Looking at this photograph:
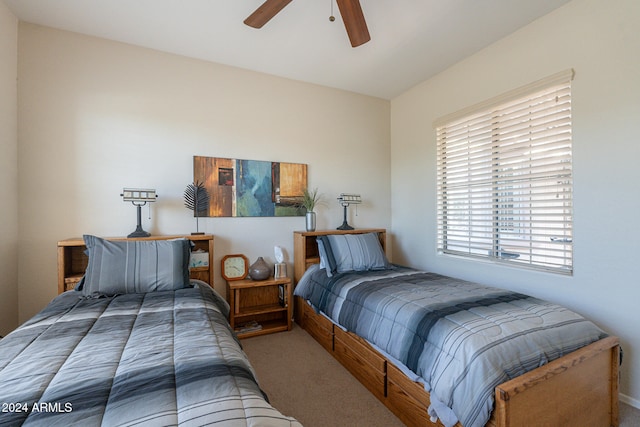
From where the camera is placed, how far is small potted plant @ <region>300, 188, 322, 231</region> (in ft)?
10.1

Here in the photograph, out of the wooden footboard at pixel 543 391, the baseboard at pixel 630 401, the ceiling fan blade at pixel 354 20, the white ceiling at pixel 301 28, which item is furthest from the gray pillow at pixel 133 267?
the baseboard at pixel 630 401

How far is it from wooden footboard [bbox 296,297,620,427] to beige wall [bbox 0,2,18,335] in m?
2.67

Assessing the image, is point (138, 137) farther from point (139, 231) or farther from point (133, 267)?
point (133, 267)

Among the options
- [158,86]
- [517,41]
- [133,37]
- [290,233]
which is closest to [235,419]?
[290,233]

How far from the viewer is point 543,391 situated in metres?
1.24

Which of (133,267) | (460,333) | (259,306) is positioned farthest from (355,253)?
(133,267)

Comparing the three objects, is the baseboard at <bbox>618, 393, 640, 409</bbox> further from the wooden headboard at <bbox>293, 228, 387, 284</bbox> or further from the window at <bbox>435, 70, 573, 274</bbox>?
the wooden headboard at <bbox>293, 228, 387, 284</bbox>

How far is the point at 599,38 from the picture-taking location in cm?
188

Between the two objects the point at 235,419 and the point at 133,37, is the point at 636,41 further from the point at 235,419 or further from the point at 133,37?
the point at 133,37

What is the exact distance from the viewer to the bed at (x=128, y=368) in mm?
743

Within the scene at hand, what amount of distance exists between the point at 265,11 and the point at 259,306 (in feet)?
8.55

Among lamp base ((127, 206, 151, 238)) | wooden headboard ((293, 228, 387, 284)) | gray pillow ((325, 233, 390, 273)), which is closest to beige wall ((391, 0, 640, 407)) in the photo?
gray pillow ((325, 233, 390, 273))

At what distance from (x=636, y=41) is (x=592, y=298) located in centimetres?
170

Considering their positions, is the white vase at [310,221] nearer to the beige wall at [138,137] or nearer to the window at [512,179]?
the beige wall at [138,137]
